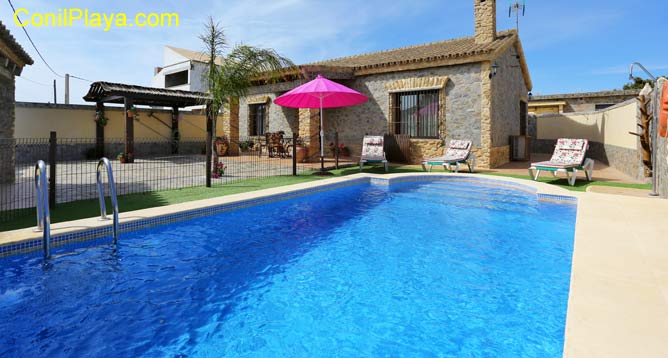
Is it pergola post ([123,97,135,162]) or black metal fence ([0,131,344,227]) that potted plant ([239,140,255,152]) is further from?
pergola post ([123,97,135,162])

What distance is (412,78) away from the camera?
14961mm

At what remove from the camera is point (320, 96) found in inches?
473

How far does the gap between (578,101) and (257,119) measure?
21.4 metres

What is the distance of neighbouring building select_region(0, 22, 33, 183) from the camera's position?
8.78 m

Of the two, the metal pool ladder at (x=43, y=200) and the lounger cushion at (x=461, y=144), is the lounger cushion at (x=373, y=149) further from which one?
the metal pool ladder at (x=43, y=200)

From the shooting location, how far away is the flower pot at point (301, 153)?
15385 mm

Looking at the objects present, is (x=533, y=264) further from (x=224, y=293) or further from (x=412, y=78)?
(x=412, y=78)

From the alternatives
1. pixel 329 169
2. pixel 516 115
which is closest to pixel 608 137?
pixel 516 115

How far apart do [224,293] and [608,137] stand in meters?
17.1

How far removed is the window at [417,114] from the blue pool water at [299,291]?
8.81m

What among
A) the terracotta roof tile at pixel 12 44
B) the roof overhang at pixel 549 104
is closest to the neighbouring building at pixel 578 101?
the roof overhang at pixel 549 104

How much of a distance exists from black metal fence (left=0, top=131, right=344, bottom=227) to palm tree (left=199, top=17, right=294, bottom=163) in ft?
5.75

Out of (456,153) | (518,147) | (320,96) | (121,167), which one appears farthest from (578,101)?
(121,167)

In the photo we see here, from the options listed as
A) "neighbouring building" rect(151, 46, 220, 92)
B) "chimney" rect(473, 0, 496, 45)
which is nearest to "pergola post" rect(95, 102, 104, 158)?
"chimney" rect(473, 0, 496, 45)
